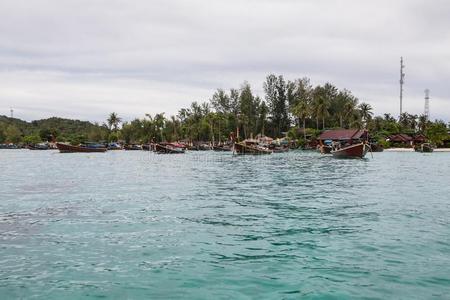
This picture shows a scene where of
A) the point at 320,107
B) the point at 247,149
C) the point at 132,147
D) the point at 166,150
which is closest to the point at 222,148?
the point at 166,150

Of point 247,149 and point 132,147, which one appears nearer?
point 247,149

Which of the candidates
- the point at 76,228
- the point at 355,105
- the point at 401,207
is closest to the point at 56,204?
the point at 76,228

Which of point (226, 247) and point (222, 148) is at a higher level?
point (222, 148)

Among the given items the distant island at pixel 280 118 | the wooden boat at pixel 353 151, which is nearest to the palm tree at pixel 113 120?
the distant island at pixel 280 118

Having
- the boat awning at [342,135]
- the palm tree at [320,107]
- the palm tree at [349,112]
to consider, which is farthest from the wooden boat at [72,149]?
the palm tree at [349,112]

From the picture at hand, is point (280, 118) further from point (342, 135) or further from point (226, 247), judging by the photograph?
point (226, 247)

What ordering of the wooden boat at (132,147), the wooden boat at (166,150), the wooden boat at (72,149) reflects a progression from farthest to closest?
1. the wooden boat at (132,147)
2. the wooden boat at (72,149)
3. the wooden boat at (166,150)

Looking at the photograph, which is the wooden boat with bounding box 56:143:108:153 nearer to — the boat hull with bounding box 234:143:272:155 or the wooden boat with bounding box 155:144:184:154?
the wooden boat with bounding box 155:144:184:154

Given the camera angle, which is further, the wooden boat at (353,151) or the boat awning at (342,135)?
the boat awning at (342,135)

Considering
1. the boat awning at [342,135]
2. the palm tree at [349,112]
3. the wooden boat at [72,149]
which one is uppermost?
the palm tree at [349,112]

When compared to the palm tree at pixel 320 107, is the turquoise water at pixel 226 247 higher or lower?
lower

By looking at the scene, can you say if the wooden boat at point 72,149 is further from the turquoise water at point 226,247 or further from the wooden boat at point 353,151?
the turquoise water at point 226,247

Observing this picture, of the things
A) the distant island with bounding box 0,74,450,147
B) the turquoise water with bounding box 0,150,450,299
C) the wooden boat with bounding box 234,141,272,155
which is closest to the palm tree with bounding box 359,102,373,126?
the distant island with bounding box 0,74,450,147

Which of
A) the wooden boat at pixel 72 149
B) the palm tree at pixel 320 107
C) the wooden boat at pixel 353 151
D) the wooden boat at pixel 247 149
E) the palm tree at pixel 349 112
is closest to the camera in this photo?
the wooden boat at pixel 353 151
